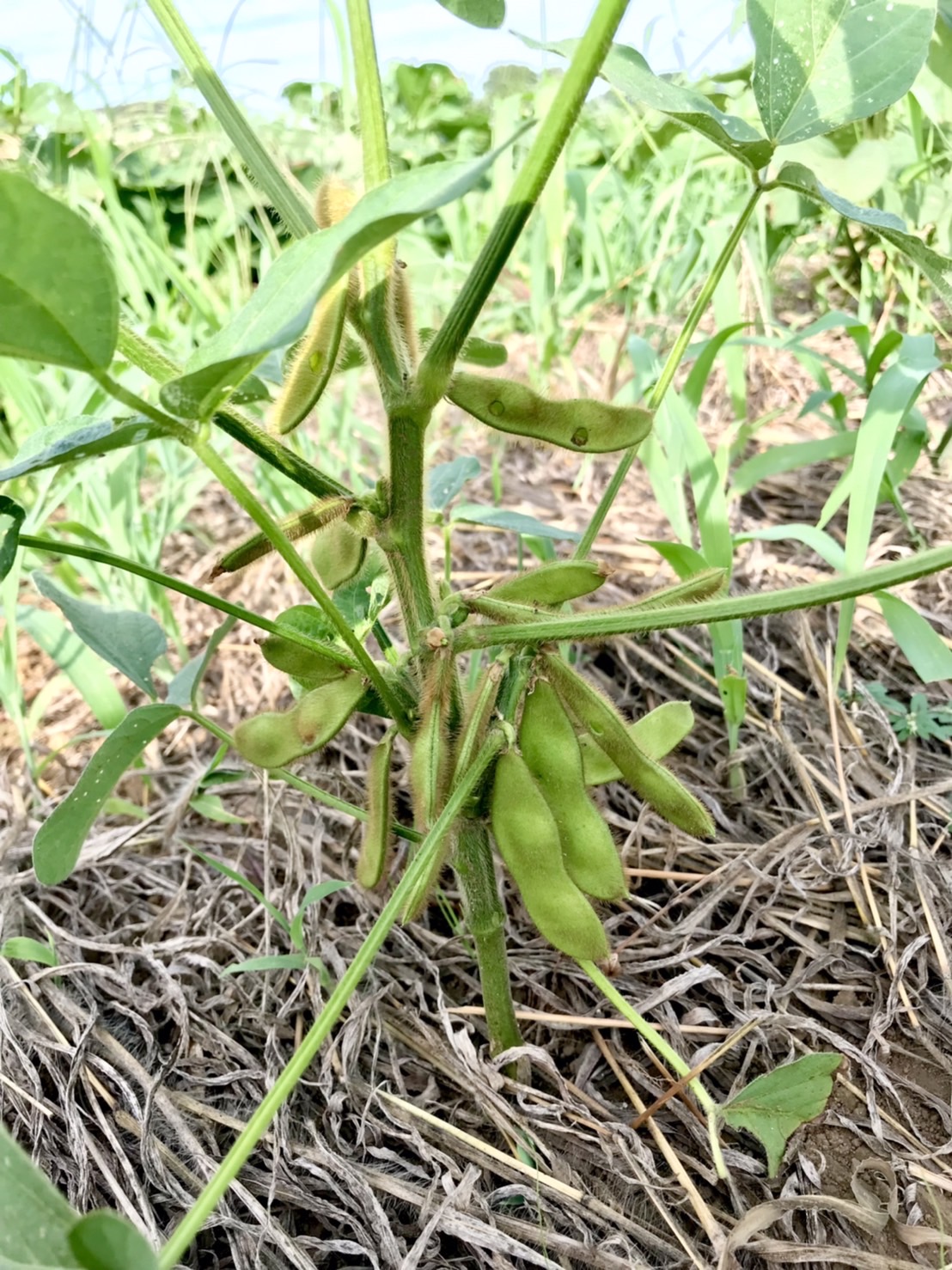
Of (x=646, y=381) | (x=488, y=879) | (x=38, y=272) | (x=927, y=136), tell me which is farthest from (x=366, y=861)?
(x=927, y=136)

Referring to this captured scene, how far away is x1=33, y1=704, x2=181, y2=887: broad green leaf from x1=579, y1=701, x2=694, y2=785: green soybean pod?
15.0 inches

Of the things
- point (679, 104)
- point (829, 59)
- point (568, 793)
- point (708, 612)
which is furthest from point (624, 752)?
point (829, 59)

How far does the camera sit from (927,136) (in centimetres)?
211

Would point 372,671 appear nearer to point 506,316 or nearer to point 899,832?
point 899,832

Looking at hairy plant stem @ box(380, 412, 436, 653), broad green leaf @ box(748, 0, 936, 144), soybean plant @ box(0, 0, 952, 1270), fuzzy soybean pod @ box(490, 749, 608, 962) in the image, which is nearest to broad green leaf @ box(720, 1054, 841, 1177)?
soybean plant @ box(0, 0, 952, 1270)

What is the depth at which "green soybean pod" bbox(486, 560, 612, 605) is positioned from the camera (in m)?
0.72

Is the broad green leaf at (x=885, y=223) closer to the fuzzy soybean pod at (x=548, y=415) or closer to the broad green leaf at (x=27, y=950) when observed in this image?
the fuzzy soybean pod at (x=548, y=415)

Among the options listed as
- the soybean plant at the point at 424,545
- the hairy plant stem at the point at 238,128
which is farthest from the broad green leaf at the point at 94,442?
the hairy plant stem at the point at 238,128

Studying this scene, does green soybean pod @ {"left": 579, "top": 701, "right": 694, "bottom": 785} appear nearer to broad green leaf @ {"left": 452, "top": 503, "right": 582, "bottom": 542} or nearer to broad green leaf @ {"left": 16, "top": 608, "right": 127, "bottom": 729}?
broad green leaf @ {"left": 452, "top": 503, "right": 582, "bottom": 542}

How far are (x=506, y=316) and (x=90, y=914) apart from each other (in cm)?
219

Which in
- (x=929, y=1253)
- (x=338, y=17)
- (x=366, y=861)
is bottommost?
(x=929, y=1253)

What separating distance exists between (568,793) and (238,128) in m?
0.54

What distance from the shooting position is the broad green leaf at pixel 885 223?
79 centimetres

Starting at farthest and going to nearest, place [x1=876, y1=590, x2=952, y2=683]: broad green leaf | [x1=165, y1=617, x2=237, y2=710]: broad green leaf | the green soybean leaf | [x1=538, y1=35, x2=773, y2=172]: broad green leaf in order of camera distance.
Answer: [x1=876, y1=590, x2=952, y2=683]: broad green leaf → [x1=165, y1=617, x2=237, y2=710]: broad green leaf → [x1=538, y1=35, x2=773, y2=172]: broad green leaf → the green soybean leaf
